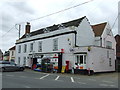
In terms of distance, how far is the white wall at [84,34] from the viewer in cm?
2397

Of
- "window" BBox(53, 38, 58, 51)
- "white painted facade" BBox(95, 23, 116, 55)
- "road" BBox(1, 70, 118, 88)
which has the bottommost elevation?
"road" BBox(1, 70, 118, 88)

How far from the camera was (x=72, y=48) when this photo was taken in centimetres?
2252

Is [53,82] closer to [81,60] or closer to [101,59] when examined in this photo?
[81,60]

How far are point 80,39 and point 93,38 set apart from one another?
447 cm

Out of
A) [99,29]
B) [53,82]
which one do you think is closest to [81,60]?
[53,82]

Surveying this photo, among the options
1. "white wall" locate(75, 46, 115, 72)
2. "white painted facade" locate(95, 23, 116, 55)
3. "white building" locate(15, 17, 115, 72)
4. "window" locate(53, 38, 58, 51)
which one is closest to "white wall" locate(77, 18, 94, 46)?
"white building" locate(15, 17, 115, 72)

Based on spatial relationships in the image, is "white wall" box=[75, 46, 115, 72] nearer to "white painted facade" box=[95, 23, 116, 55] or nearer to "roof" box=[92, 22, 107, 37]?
"white painted facade" box=[95, 23, 116, 55]

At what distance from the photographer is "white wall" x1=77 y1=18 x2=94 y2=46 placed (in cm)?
2397

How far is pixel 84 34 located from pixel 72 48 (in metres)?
3.99

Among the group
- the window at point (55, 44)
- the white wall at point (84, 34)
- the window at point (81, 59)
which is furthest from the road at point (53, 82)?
the window at point (55, 44)

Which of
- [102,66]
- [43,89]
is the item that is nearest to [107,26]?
[102,66]

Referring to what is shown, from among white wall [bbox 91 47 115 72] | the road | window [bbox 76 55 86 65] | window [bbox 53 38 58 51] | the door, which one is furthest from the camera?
window [bbox 53 38 58 51]

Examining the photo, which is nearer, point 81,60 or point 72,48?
point 81,60

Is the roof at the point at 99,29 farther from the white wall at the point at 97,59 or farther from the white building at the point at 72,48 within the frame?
the white wall at the point at 97,59
